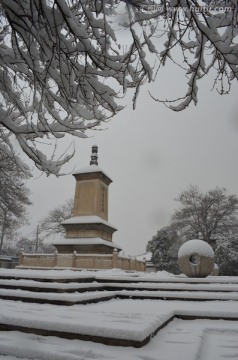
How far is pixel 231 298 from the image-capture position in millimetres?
8297

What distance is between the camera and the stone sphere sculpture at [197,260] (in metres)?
11.7

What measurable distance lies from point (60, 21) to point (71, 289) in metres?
6.30

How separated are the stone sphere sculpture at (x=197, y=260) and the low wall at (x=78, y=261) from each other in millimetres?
9589

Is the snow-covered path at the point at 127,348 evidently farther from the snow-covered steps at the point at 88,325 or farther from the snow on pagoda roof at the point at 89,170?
the snow on pagoda roof at the point at 89,170

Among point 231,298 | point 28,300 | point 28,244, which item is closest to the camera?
point 28,300

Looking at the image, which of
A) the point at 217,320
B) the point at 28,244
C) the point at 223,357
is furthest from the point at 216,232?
the point at 28,244

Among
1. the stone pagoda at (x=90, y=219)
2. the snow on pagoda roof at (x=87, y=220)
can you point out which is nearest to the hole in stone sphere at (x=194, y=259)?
the stone pagoda at (x=90, y=219)

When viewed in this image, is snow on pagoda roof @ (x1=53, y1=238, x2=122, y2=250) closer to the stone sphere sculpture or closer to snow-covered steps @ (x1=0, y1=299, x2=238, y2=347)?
the stone sphere sculpture

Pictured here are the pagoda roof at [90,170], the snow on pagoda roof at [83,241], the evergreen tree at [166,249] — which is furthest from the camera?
the evergreen tree at [166,249]

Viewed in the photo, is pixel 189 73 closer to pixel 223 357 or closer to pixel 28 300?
pixel 223 357

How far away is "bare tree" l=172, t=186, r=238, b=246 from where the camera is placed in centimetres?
3625

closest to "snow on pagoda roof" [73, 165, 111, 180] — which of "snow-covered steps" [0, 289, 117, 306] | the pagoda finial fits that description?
the pagoda finial

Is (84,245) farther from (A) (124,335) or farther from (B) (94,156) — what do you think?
(A) (124,335)

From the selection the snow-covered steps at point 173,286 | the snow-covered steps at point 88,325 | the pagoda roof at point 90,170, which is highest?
the pagoda roof at point 90,170
